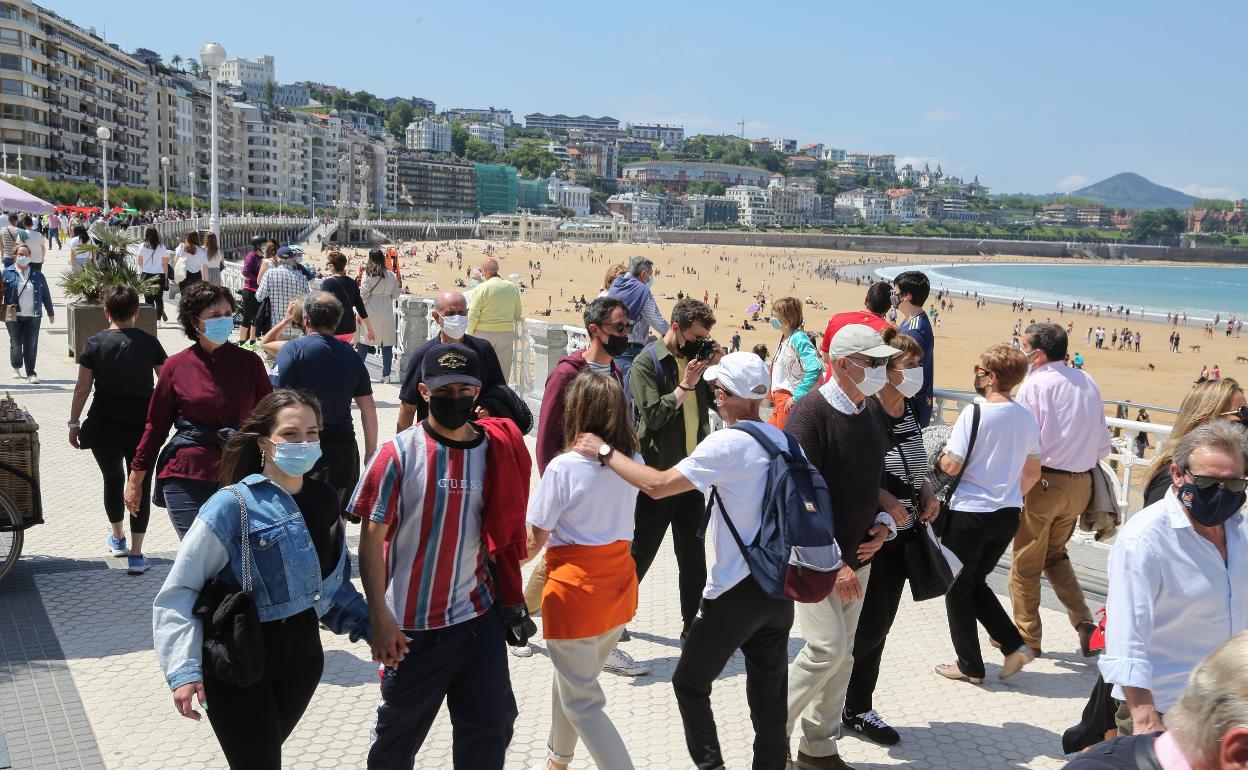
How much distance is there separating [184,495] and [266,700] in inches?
85.5

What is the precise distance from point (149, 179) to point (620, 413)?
11228cm

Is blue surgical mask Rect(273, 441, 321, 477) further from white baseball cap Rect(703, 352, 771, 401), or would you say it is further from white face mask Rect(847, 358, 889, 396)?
white face mask Rect(847, 358, 889, 396)

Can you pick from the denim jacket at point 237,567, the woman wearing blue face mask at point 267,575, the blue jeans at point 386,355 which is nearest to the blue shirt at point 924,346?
the woman wearing blue face mask at point 267,575

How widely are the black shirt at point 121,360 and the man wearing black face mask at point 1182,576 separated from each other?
504cm

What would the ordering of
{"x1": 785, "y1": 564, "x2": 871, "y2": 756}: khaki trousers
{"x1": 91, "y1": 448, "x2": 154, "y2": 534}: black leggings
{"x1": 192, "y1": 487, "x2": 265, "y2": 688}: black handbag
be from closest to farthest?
{"x1": 192, "y1": 487, "x2": 265, "y2": 688}: black handbag, {"x1": 785, "y1": 564, "x2": 871, "y2": 756}: khaki trousers, {"x1": 91, "y1": 448, "x2": 154, "y2": 534}: black leggings

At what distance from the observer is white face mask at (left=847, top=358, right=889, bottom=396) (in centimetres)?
386

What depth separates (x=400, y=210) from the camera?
187500mm

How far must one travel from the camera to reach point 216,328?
4.82m

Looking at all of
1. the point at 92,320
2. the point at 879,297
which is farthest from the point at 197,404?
the point at 92,320

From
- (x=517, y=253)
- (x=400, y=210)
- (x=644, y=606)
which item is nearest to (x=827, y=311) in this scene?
(x=644, y=606)

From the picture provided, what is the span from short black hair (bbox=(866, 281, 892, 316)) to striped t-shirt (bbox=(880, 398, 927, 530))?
7.09ft

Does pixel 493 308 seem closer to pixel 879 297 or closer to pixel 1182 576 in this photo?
pixel 879 297

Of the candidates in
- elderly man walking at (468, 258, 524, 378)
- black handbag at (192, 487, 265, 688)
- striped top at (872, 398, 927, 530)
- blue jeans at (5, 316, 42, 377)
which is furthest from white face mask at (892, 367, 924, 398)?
blue jeans at (5, 316, 42, 377)

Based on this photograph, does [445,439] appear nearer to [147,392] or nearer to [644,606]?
[644,606]
